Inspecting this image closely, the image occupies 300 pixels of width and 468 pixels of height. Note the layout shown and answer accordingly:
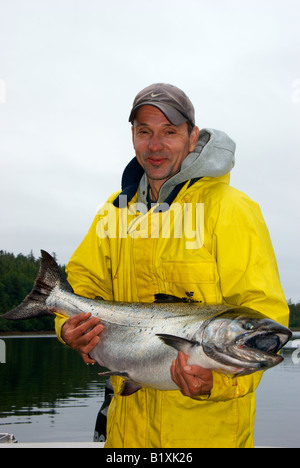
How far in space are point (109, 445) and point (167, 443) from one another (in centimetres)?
68

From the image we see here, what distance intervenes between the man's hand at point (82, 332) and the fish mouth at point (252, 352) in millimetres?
1250

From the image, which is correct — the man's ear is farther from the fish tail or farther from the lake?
the lake

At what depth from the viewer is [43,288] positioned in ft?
17.8

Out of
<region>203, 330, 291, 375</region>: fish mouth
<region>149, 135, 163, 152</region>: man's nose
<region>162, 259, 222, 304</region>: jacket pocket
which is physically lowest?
<region>203, 330, 291, 375</region>: fish mouth

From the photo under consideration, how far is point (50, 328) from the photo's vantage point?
462ft

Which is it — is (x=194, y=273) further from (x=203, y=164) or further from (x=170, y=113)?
(x=170, y=113)

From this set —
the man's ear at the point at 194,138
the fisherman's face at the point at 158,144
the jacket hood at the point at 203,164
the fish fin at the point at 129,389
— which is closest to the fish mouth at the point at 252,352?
the fish fin at the point at 129,389

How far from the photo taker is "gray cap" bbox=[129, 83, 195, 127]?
4930 mm

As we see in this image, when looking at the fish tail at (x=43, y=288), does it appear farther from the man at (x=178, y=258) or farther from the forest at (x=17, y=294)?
the forest at (x=17, y=294)

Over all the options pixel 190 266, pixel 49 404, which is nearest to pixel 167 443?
pixel 190 266

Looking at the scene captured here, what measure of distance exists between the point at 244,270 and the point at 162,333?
90cm

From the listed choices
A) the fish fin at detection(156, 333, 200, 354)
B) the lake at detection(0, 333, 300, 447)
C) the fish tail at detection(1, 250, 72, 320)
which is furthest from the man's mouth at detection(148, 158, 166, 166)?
the lake at detection(0, 333, 300, 447)

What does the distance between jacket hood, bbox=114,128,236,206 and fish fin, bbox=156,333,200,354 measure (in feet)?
4.34
